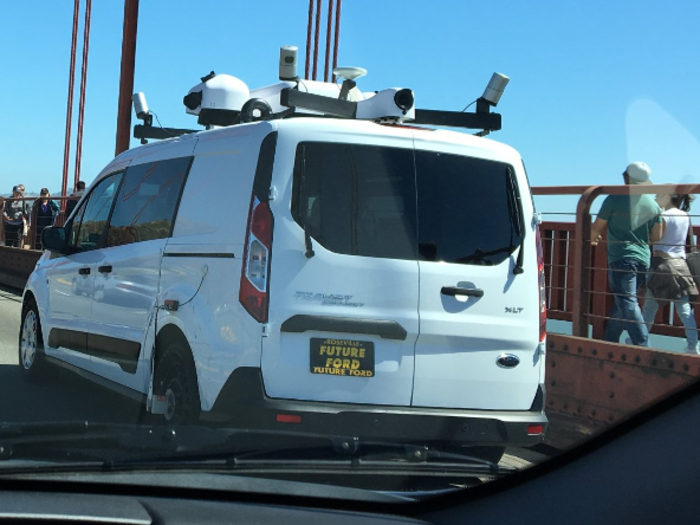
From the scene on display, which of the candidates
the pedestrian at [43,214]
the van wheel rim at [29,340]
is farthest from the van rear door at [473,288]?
the pedestrian at [43,214]

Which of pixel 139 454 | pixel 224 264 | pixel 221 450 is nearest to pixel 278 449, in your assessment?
pixel 221 450

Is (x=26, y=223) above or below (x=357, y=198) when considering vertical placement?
above

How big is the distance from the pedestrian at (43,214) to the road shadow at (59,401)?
10.2 meters

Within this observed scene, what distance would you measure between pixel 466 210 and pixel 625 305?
290 centimetres

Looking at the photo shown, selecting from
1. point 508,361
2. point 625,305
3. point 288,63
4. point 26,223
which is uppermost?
point 288,63

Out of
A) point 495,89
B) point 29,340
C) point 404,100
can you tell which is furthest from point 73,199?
point 404,100

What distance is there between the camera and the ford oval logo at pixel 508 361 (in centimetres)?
476

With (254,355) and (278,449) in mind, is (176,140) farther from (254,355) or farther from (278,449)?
(278,449)

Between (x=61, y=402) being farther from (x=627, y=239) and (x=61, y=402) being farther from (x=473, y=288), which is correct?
(x=627, y=239)

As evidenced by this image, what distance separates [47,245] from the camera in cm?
722

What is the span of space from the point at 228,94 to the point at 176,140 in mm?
966

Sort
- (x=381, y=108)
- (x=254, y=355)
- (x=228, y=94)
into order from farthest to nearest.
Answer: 1. (x=228, y=94)
2. (x=381, y=108)
3. (x=254, y=355)

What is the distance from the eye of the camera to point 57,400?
6844 mm

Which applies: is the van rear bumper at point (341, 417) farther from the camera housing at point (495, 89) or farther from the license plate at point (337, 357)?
the camera housing at point (495, 89)
